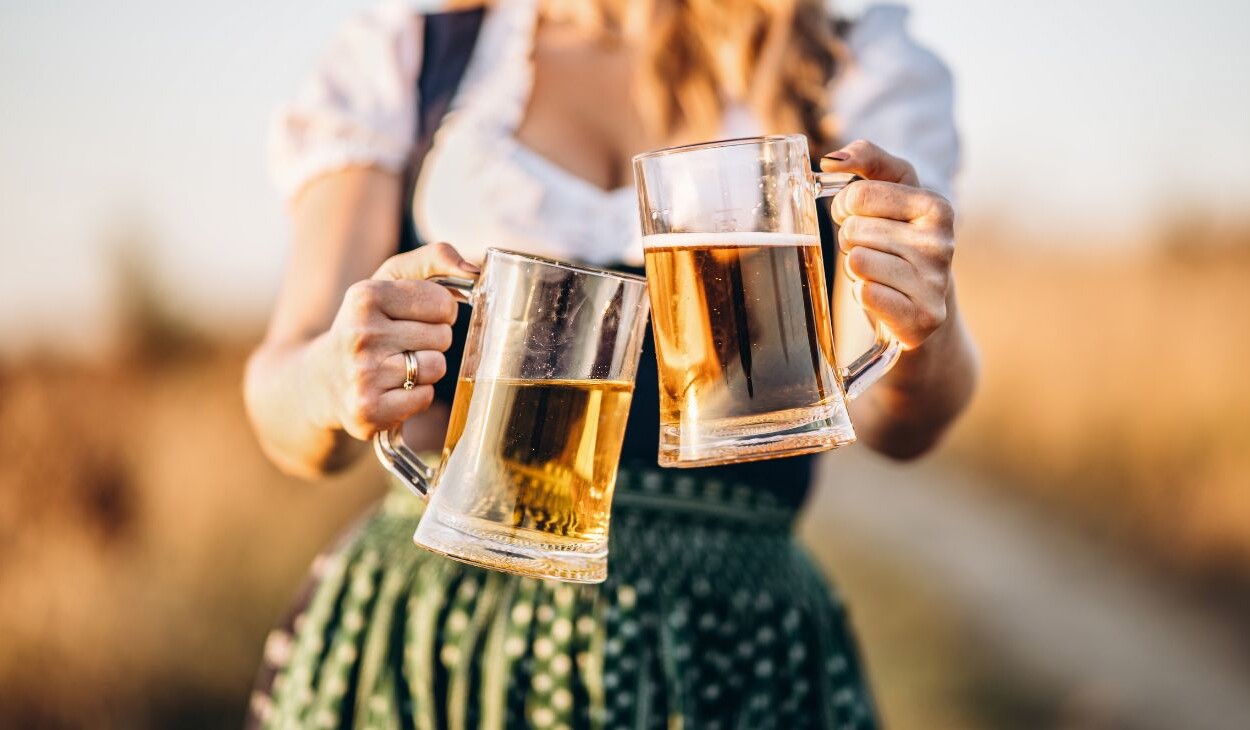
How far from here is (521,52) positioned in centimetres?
177

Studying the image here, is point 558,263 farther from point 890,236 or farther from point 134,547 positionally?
point 134,547

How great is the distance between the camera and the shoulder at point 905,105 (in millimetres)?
1604

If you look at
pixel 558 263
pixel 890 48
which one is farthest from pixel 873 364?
pixel 890 48

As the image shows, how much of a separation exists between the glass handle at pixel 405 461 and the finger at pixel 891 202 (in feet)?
1.16

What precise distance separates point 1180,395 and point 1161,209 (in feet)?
8.12

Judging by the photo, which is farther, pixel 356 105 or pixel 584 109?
pixel 584 109

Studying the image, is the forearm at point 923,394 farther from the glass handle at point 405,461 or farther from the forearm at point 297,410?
the forearm at point 297,410

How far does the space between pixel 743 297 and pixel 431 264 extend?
280 mm

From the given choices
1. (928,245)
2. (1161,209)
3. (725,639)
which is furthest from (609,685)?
(1161,209)

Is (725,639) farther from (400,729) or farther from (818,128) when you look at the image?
(818,128)

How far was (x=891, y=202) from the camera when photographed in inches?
37.7

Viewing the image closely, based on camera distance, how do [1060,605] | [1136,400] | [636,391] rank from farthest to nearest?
[1136,400], [1060,605], [636,391]

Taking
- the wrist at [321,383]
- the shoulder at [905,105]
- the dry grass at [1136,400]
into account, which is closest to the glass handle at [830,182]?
the wrist at [321,383]

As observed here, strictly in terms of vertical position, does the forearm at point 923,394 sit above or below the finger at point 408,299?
below
